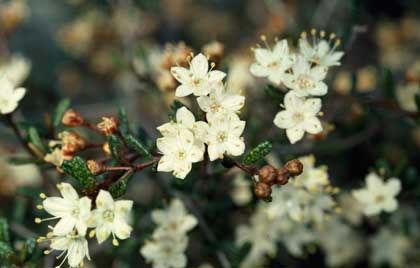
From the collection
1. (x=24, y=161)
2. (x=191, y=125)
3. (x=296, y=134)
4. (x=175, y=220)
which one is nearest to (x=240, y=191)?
(x=175, y=220)

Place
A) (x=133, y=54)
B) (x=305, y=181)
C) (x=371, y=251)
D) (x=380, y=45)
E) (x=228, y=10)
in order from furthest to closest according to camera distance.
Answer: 1. (x=228, y=10)
2. (x=380, y=45)
3. (x=133, y=54)
4. (x=371, y=251)
5. (x=305, y=181)

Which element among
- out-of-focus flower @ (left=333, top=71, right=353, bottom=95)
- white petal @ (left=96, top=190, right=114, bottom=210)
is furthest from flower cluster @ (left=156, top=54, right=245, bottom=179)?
out-of-focus flower @ (left=333, top=71, right=353, bottom=95)

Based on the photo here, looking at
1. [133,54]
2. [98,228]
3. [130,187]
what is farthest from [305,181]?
[130,187]

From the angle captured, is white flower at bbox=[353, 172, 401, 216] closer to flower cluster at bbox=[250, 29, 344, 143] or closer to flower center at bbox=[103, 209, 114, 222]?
flower cluster at bbox=[250, 29, 344, 143]

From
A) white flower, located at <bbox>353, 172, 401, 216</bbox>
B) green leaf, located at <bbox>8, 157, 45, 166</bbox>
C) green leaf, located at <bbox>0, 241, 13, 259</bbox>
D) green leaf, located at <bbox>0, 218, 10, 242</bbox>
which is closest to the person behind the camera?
green leaf, located at <bbox>0, 241, 13, 259</bbox>

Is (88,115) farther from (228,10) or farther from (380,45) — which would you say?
(380,45)
